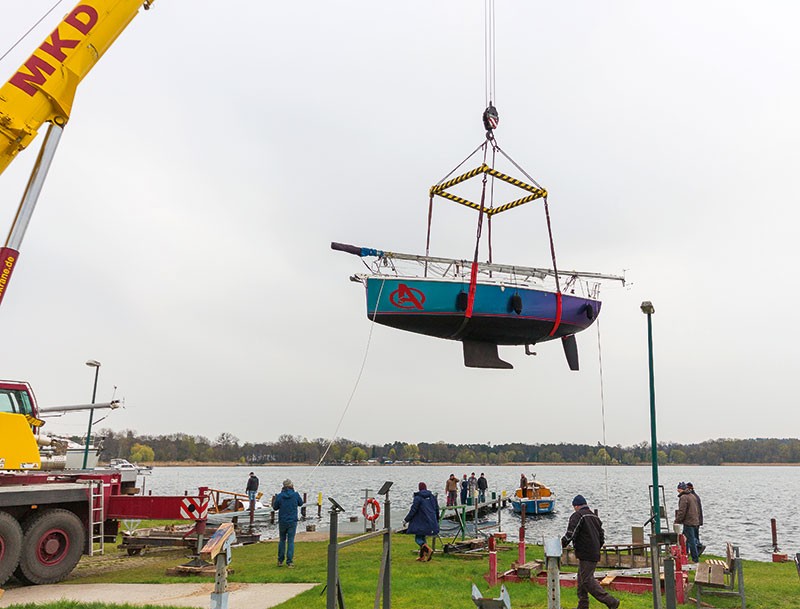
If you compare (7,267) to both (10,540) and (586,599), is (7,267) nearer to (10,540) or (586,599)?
(10,540)

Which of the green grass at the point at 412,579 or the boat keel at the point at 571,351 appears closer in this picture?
the green grass at the point at 412,579

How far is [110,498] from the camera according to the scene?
12570mm

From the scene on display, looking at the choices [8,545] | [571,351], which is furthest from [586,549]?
[8,545]

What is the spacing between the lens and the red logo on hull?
12.9 meters

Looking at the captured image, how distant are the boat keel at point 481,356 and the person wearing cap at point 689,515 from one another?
482 cm

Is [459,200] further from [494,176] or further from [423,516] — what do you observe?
[423,516]

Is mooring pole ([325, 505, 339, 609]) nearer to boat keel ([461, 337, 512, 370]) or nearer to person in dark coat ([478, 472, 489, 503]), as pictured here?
boat keel ([461, 337, 512, 370])

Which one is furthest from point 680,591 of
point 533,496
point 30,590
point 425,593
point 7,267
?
point 533,496

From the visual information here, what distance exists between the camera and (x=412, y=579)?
11.2 metres

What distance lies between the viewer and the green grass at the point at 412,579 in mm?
9445

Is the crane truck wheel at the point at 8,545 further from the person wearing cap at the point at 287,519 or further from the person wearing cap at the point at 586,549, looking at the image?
the person wearing cap at the point at 586,549

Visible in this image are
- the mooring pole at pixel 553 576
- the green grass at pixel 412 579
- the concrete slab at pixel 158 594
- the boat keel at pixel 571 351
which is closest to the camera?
the mooring pole at pixel 553 576

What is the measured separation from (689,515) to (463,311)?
6.86 m

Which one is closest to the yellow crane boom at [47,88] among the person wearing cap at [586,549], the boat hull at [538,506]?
the person wearing cap at [586,549]
